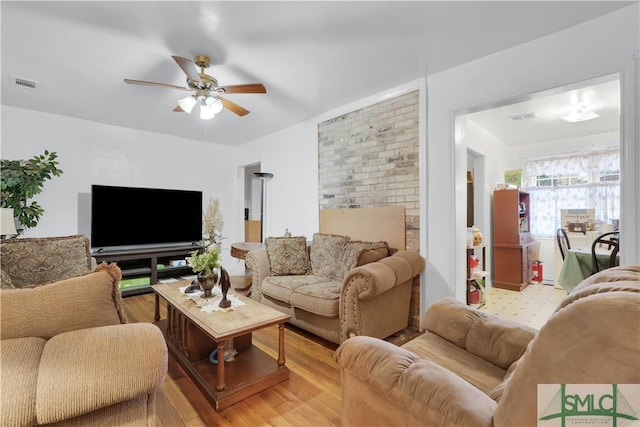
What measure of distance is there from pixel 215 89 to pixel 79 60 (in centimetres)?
123

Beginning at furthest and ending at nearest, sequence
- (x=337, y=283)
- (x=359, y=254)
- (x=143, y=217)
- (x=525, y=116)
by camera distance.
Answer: (x=143, y=217) < (x=525, y=116) < (x=337, y=283) < (x=359, y=254)

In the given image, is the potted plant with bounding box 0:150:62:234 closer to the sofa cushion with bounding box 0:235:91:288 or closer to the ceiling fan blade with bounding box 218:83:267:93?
the sofa cushion with bounding box 0:235:91:288

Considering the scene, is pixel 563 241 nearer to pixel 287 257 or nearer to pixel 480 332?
pixel 480 332

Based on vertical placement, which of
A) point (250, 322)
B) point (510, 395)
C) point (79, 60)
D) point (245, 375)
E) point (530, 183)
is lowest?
point (245, 375)

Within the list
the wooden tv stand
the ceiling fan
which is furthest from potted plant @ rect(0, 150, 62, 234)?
the ceiling fan

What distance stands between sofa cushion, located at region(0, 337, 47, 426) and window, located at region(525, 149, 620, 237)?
6.61m

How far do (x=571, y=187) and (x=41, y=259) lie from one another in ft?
24.6

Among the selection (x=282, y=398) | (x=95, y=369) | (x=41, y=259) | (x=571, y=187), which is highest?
(x=571, y=187)

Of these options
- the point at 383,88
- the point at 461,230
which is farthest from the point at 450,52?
the point at 461,230

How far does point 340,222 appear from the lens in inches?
144

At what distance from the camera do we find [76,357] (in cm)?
92

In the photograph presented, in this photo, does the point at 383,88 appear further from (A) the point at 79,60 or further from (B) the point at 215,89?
(A) the point at 79,60

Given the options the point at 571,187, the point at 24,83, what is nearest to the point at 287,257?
the point at 24,83

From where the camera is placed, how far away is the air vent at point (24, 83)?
2.91m
